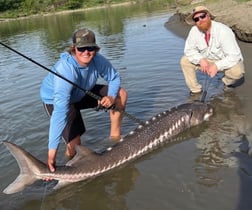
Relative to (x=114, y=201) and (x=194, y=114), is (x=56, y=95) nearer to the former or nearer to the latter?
(x=114, y=201)

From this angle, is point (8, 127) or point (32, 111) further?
point (32, 111)

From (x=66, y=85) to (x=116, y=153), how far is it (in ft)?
4.00

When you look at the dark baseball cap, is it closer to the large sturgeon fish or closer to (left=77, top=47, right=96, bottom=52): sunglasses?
(left=77, top=47, right=96, bottom=52): sunglasses

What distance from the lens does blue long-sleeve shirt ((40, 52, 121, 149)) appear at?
16.4 feet

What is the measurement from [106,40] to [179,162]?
1739 centimetres

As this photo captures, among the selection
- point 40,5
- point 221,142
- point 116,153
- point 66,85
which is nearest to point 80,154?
point 116,153

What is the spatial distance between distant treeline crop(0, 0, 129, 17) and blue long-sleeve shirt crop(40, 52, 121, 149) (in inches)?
3454

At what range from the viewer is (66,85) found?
5262mm

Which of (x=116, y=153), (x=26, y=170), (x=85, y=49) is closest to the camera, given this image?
(x=26, y=170)

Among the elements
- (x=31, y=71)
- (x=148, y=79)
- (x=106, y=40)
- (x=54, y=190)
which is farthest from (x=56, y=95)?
(x=106, y=40)

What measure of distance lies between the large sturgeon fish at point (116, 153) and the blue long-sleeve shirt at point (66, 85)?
1.17 feet

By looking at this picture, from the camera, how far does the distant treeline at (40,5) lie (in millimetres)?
92062

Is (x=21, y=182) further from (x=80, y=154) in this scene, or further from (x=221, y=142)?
(x=221, y=142)

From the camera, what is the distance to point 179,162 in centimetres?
580
